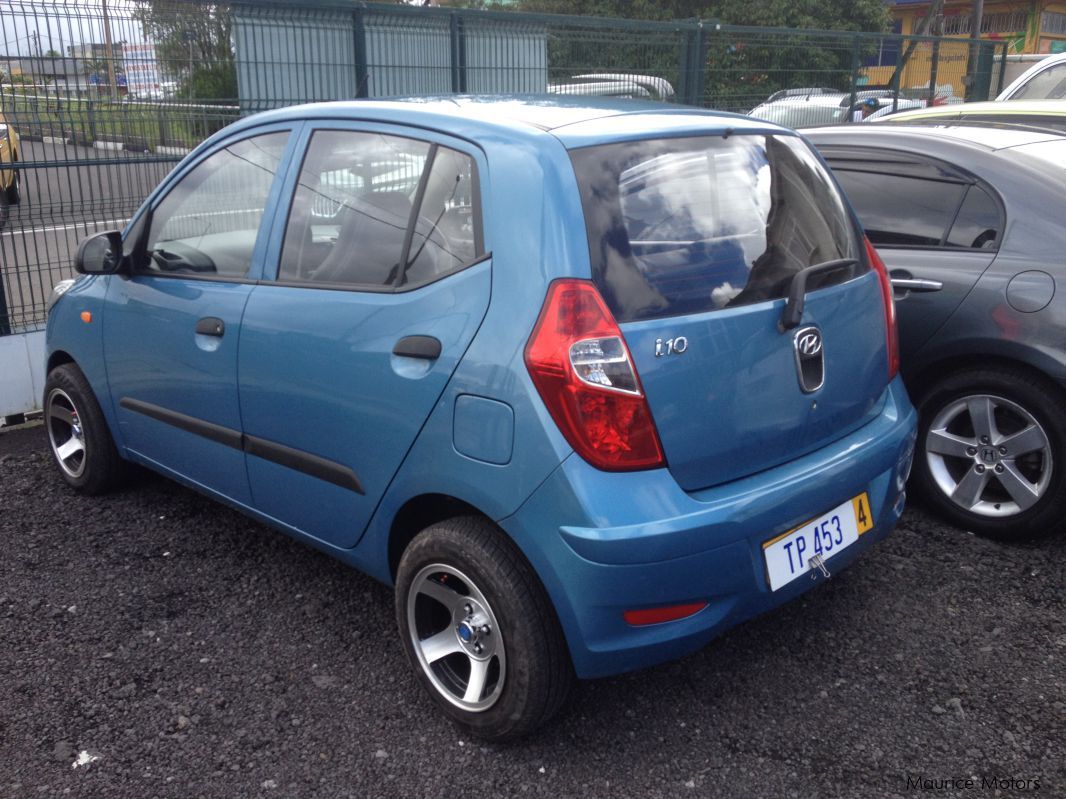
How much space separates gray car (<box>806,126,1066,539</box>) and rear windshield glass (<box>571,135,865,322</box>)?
3.70 ft

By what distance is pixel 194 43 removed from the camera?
627cm

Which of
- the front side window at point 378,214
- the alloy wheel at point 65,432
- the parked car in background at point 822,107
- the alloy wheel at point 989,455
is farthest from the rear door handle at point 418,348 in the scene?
the parked car in background at point 822,107

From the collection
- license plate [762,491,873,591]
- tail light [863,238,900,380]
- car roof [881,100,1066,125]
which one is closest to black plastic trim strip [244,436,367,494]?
license plate [762,491,873,591]

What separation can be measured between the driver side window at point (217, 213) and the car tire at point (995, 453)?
8.77 ft

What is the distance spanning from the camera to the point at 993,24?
141ft

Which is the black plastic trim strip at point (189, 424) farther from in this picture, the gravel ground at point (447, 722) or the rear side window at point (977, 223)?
the rear side window at point (977, 223)

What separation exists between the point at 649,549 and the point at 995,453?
7.18 feet

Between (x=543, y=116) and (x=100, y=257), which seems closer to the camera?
(x=543, y=116)

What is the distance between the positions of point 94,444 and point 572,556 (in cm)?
268

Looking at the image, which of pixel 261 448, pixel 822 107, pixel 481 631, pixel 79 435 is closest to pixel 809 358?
pixel 481 631

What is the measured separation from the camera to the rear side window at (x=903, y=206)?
4.19 m

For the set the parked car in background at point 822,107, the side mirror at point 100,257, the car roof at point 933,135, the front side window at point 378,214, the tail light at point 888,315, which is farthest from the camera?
the parked car in background at point 822,107

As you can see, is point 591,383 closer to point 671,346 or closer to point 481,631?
point 671,346

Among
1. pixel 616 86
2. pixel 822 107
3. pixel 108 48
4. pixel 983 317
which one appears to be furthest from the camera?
pixel 822 107
